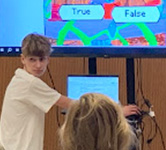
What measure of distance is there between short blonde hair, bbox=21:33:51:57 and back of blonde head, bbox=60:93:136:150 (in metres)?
1.32

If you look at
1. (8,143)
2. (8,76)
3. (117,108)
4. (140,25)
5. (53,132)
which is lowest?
(53,132)

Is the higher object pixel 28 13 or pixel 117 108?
pixel 28 13

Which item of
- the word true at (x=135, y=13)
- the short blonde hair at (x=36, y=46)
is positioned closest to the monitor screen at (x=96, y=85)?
the short blonde hair at (x=36, y=46)

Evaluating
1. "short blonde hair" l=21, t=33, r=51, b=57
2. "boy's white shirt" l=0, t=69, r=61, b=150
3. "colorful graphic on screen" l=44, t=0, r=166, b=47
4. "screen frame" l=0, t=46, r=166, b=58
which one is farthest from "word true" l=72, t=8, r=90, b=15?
"boy's white shirt" l=0, t=69, r=61, b=150

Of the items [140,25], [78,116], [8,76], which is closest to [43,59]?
[140,25]

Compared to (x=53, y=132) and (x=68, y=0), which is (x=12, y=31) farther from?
(x=53, y=132)

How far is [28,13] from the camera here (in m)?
2.94

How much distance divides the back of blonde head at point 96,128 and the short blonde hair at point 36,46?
1317mm

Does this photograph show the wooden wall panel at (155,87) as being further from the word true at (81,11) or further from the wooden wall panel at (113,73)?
the word true at (81,11)

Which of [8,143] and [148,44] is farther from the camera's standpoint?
[148,44]

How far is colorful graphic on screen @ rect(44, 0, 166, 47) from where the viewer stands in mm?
2811

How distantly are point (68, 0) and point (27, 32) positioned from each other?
1.16 feet

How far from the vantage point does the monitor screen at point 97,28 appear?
2.81 metres

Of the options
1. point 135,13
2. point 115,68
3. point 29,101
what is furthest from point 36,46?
point 115,68
